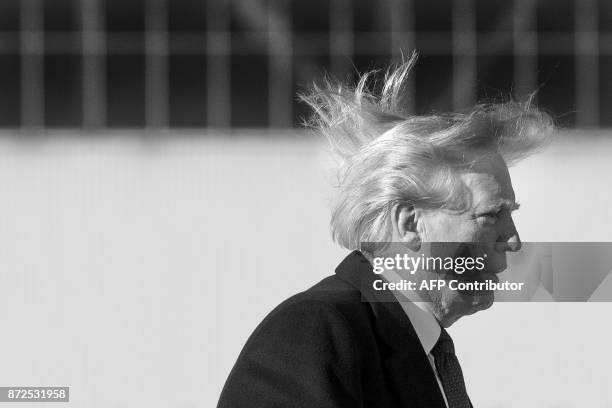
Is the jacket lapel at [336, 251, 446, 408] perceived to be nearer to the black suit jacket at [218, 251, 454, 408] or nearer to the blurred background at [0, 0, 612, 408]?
the black suit jacket at [218, 251, 454, 408]

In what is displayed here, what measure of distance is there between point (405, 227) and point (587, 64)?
12.1 meters

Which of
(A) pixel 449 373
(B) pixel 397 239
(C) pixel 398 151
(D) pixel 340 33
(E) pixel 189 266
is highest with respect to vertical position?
(D) pixel 340 33

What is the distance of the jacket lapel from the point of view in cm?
199

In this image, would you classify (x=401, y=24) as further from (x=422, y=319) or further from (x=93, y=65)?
(x=422, y=319)

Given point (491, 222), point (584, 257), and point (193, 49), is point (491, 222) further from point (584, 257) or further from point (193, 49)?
point (193, 49)

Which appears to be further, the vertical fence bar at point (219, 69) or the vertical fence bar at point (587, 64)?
the vertical fence bar at point (587, 64)

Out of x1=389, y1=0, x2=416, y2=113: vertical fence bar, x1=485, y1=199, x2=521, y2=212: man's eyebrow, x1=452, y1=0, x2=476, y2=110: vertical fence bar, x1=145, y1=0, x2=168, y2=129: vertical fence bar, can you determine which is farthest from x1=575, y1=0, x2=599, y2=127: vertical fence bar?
x1=485, y1=199, x2=521, y2=212: man's eyebrow

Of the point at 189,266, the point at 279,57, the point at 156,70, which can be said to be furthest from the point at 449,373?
the point at 156,70

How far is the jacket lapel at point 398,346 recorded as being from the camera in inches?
78.2

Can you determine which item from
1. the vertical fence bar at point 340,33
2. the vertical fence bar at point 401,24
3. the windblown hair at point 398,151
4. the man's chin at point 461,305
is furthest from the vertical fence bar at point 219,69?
the man's chin at point 461,305

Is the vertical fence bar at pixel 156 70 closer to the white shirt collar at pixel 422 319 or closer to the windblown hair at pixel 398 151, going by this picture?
the windblown hair at pixel 398 151

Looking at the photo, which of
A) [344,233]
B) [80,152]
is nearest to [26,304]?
[344,233]

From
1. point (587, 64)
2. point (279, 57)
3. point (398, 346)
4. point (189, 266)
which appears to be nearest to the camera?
point (398, 346)

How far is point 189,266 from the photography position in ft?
24.0
